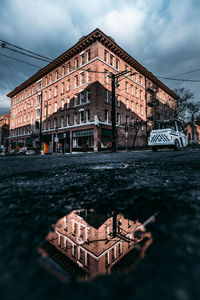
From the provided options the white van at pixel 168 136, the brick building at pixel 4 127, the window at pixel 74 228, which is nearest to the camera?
the window at pixel 74 228

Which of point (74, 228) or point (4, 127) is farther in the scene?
point (4, 127)

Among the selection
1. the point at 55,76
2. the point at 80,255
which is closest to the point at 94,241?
the point at 80,255

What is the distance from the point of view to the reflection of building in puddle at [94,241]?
404 mm

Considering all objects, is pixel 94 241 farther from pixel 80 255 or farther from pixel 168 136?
pixel 168 136

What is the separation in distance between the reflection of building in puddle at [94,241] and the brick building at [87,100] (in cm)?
1464

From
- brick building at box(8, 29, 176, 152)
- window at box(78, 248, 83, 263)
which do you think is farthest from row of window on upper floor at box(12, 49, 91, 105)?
window at box(78, 248, 83, 263)

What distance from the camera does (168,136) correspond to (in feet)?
32.4

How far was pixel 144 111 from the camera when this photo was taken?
28422 millimetres

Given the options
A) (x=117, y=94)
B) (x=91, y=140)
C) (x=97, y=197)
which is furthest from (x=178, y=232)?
(x=117, y=94)

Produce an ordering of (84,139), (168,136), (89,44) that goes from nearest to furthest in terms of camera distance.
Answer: (168,136)
(89,44)
(84,139)

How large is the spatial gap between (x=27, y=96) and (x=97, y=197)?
124ft

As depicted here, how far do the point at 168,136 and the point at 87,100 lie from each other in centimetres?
1297

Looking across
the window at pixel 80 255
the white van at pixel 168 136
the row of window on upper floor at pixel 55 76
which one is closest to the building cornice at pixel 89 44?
the row of window on upper floor at pixel 55 76

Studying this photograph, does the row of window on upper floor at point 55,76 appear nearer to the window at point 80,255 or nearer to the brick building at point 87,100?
the brick building at point 87,100
